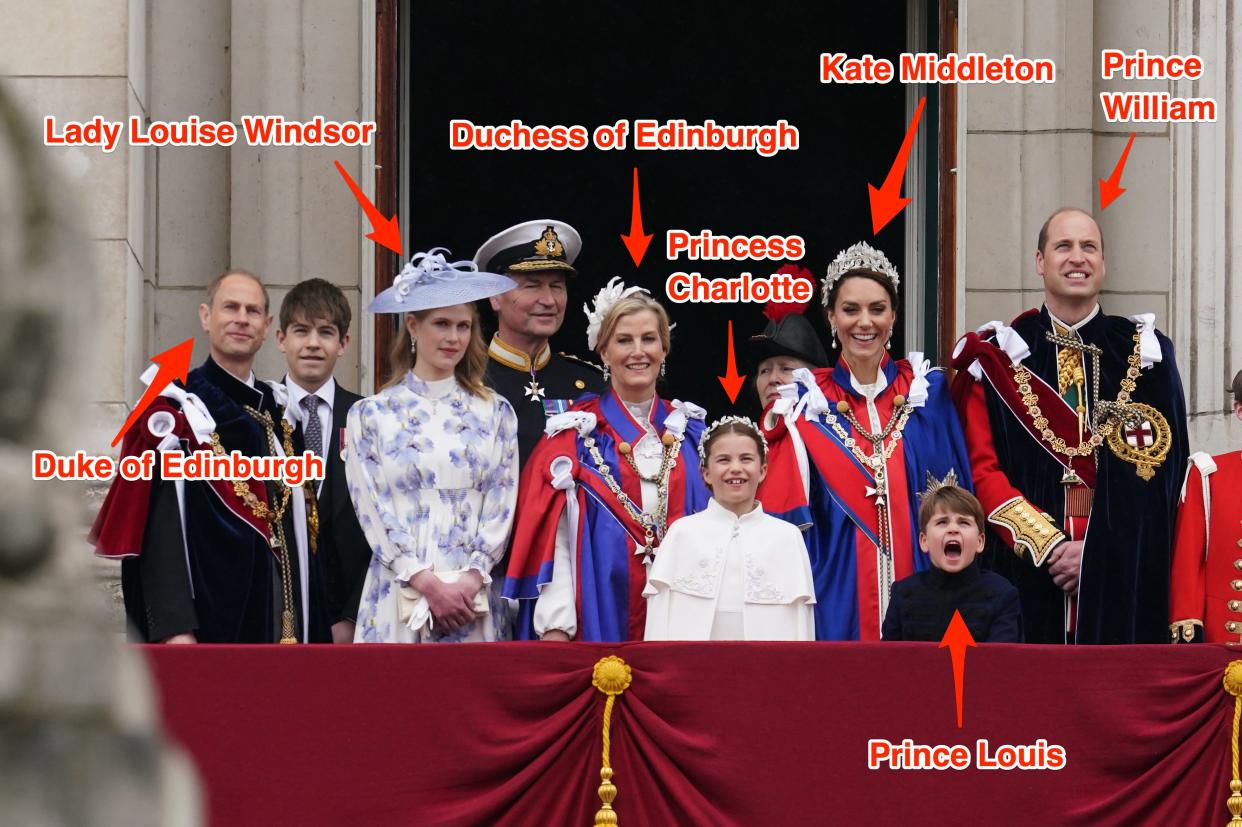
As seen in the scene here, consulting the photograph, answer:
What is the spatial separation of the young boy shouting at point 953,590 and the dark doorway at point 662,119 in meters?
7.25

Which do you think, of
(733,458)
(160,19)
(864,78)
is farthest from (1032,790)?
(864,78)

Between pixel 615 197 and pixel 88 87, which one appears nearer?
pixel 88 87

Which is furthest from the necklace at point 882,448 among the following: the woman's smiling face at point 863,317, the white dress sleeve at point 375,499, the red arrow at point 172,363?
the red arrow at point 172,363

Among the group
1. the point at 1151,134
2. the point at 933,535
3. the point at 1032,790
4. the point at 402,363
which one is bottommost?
the point at 1032,790

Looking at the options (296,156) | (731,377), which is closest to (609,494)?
(296,156)

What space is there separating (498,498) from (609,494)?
0.34 m

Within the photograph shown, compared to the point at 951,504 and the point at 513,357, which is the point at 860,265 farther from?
the point at 513,357

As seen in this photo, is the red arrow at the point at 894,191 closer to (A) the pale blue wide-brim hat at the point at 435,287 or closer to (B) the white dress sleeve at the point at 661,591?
(A) the pale blue wide-brim hat at the point at 435,287

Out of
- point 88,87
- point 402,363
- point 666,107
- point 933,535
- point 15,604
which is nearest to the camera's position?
point 15,604

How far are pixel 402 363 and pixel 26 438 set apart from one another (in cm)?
557

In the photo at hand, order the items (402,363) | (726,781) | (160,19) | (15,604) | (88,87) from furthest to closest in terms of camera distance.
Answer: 1. (160,19)
2. (88,87)
3. (402,363)
4. (726,781)
5. (15,604)

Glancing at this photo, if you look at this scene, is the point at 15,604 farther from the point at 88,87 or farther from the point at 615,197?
the point at 615,197

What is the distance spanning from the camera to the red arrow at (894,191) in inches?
403

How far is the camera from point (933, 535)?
623 cm
